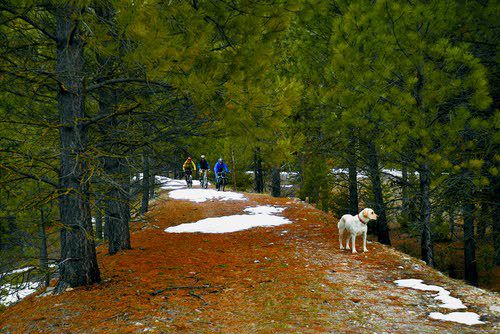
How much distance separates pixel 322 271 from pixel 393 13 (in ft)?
19.1

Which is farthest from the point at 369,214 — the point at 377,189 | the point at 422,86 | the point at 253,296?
the point at 377,189

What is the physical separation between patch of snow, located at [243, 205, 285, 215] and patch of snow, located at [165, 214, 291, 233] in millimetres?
637

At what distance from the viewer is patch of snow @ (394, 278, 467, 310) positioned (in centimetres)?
464

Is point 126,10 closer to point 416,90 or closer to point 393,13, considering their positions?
point 393,13

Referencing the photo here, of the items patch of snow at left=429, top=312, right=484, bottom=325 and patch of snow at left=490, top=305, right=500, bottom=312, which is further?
patch of snow at left=490, top=305, right=500, bottom=312

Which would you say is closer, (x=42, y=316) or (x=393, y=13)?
(x=42, y=316)

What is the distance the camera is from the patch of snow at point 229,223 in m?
11.1

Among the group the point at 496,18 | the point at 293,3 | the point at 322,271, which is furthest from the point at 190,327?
the point at 496,18

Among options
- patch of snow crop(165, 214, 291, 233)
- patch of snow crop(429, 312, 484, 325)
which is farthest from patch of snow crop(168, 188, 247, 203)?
patch of snow crop(429, 312, 484, 325)

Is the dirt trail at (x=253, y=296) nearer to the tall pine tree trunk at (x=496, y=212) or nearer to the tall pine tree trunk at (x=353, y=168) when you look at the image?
the tall pine tree trunk at (x=353, y=168)

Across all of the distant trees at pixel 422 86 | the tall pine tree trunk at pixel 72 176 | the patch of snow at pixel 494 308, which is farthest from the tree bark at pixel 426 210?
the tall pine tree trunk at pixel 72 176

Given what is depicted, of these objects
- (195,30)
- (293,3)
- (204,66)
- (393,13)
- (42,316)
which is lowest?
(42,316)

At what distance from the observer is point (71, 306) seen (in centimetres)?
523

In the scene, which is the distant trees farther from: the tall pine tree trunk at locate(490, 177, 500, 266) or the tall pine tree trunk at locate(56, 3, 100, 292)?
the tall pine tree trunk at locate(56, 3, 100, 292)
